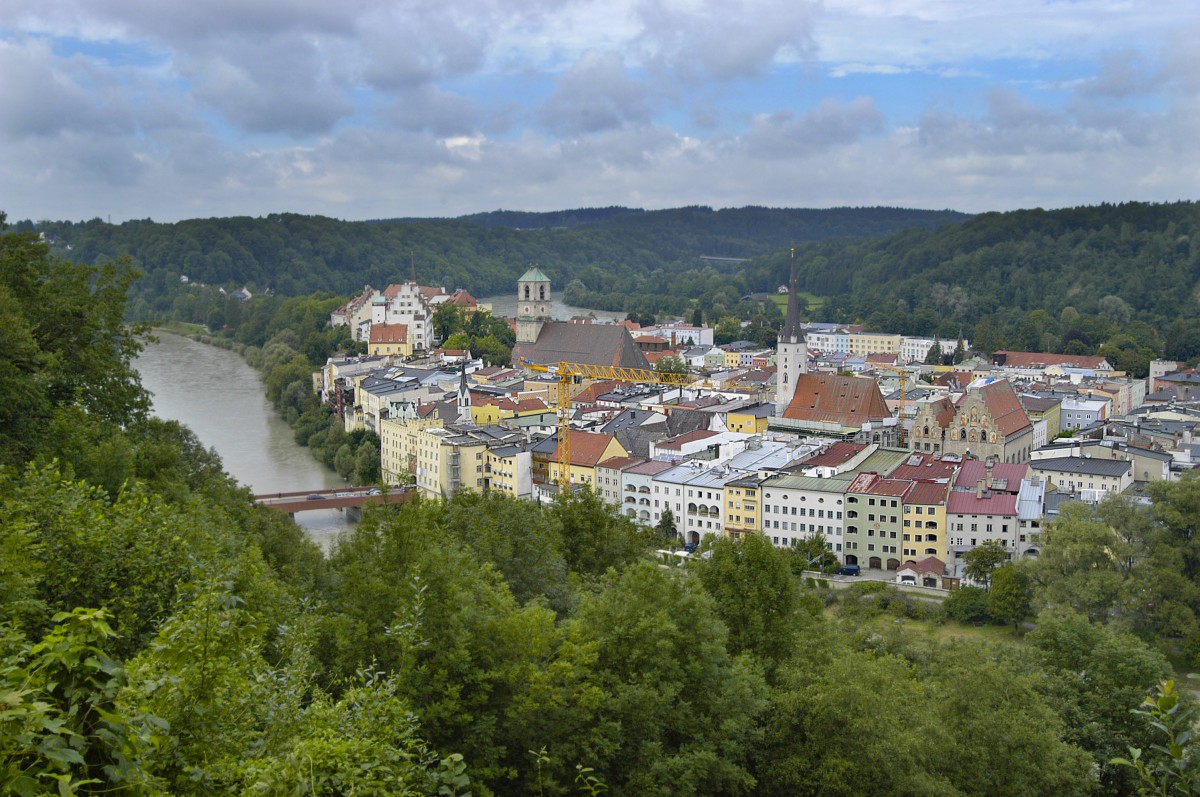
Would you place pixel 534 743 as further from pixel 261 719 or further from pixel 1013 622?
pixel 1013 622

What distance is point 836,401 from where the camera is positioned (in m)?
30.6

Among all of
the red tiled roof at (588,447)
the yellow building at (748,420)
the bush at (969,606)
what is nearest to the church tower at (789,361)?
the yellow building at (748,420)

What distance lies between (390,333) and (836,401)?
68.0ft

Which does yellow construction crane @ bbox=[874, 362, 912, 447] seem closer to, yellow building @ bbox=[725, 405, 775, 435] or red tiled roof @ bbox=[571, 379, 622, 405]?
yellow building @ bbox=[725, 405, 775, 435]

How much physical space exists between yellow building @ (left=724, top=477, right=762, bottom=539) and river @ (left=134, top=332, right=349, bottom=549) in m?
7.48

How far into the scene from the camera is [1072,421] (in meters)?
35.3

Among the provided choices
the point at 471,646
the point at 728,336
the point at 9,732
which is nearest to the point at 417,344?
the point at 728,336

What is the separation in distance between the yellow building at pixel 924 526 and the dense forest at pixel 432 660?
527 cm

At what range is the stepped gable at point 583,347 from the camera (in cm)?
4172

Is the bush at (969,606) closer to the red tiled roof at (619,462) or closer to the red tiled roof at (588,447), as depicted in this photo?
the red tiled roof at (619,462)

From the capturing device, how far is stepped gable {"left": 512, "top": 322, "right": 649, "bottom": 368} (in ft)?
137

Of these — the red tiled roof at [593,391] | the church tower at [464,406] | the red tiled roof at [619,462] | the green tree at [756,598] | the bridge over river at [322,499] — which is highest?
the green tree at [756,598]

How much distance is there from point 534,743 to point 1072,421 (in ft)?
104

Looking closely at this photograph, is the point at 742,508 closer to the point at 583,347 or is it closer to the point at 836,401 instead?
the point at 836,401
